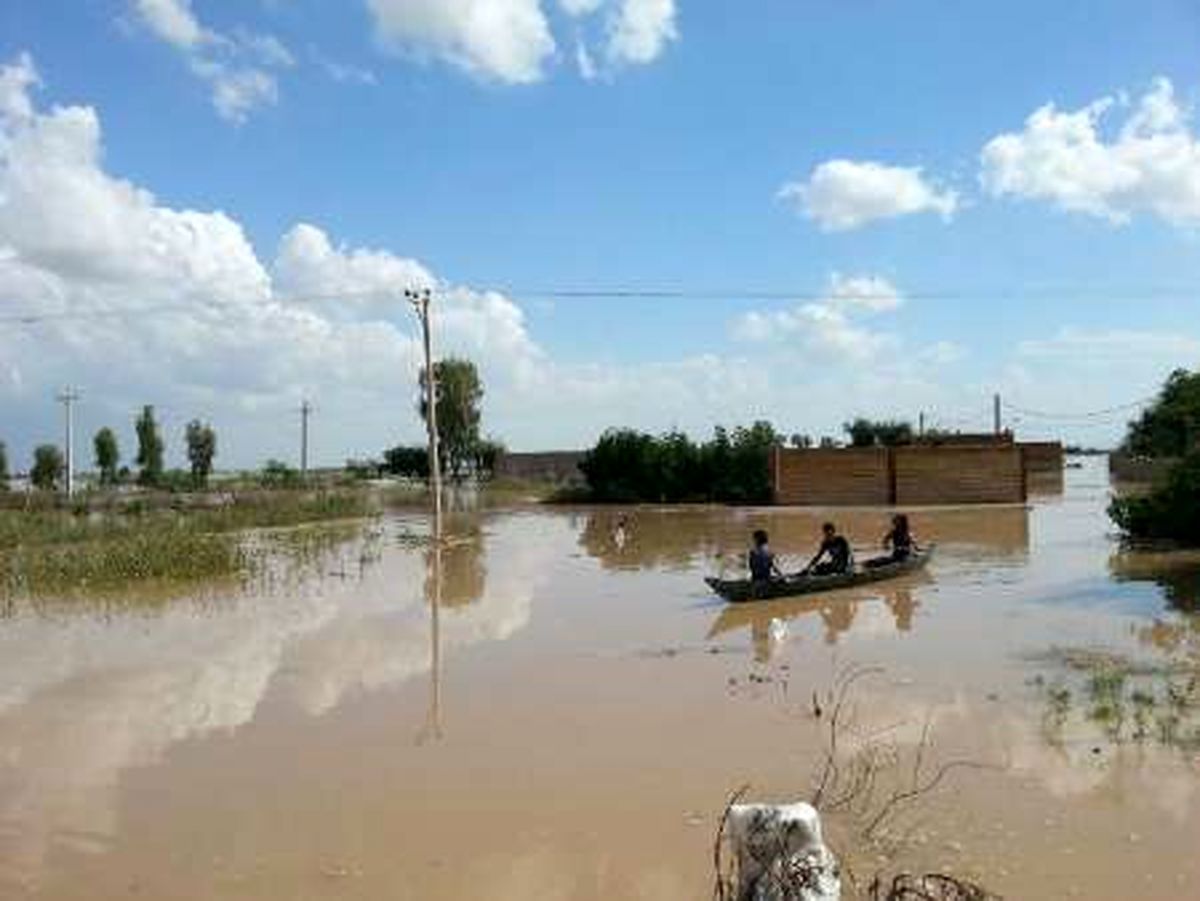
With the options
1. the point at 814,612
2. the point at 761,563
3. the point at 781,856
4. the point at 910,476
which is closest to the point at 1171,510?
the point at 761,563

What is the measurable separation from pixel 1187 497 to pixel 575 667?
16.9 metres

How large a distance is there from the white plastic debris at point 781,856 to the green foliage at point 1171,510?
23961 mm

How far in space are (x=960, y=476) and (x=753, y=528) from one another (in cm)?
1093

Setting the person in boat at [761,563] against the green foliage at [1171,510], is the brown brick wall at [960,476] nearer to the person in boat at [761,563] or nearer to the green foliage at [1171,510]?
the green foliage at [1171,510]

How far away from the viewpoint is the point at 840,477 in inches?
1909

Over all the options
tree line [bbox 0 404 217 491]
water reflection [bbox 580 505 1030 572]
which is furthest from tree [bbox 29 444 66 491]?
water reflection [bbox 580 505 1030 572]

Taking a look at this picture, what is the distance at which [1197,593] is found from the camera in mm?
20688

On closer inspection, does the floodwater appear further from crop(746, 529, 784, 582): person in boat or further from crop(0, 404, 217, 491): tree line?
crop(0, 404, 217, 491): tree line

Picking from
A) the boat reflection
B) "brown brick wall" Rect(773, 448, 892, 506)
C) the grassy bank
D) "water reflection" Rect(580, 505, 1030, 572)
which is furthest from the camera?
"brown brick wall" Rect(773, 448, 892, 506)

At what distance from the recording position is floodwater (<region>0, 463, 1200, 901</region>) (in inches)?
343

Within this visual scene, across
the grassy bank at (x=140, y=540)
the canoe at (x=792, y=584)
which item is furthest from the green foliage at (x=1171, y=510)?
the grassy bank at (x=140, y=540)

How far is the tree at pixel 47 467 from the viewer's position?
73713mm

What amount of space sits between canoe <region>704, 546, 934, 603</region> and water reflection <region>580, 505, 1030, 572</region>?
5497mm

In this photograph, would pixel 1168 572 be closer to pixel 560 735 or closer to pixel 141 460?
pixel 560 735
